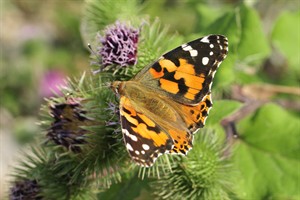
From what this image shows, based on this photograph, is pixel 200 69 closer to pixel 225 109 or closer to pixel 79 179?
pixel 225 109

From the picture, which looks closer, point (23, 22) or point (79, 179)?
point (79, 179)

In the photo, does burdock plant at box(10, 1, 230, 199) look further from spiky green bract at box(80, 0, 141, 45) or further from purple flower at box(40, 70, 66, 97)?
purple flower at box(40, 70, 66, 97)

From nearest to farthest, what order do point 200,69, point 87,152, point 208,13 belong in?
point 200,69 → point 87,152 → point 208,13

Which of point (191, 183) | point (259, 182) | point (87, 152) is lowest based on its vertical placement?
point (259, 182)

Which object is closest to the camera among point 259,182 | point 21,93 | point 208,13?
point 259,182

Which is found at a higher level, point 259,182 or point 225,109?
point 225,109

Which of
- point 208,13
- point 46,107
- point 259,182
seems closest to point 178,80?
point 46,107

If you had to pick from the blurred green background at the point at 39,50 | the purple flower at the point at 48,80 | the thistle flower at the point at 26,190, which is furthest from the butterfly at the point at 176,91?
the purple flower at the point at 48,80

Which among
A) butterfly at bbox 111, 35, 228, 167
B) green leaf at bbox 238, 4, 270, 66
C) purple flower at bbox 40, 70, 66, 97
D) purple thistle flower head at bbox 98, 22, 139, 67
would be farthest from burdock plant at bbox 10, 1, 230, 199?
purple flower at bbox 40, 70, 66, 97
